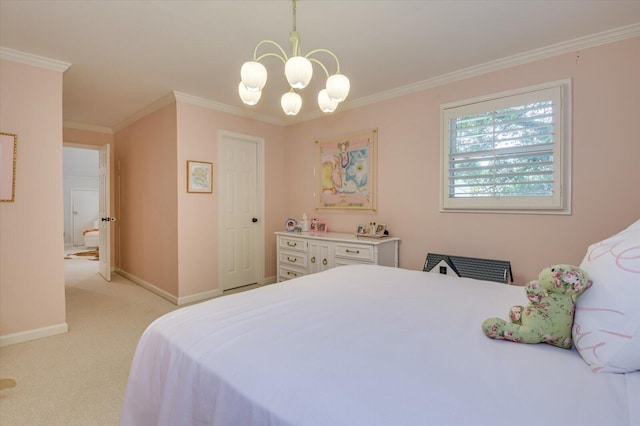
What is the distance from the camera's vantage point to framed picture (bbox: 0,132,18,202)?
2.64m

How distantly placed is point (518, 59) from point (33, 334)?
4.91 meters

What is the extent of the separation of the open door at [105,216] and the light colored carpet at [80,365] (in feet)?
2.85

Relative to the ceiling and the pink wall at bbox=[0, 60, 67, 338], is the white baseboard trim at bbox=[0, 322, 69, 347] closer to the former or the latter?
the pink wall at bbox=[0, 60, 67, 338]

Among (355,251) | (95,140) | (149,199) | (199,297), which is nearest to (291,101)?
(355,251)

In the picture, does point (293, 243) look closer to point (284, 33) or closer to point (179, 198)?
point (179, 198)

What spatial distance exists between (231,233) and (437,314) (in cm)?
340

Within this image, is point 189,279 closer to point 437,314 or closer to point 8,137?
point 8,137

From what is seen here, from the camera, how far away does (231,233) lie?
4273 mm

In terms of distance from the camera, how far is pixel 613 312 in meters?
0.91

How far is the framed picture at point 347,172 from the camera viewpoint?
3.72m

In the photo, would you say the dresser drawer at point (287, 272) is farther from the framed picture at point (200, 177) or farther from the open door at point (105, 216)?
the open door at point (105, 216)

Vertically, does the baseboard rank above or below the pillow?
below

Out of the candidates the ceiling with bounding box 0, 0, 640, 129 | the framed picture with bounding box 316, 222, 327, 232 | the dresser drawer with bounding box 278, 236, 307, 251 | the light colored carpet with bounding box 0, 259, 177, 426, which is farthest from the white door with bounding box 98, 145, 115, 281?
the framed picture with bounding box 316, 222, 327, 232

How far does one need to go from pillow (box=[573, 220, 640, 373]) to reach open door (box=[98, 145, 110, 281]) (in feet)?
17.1
